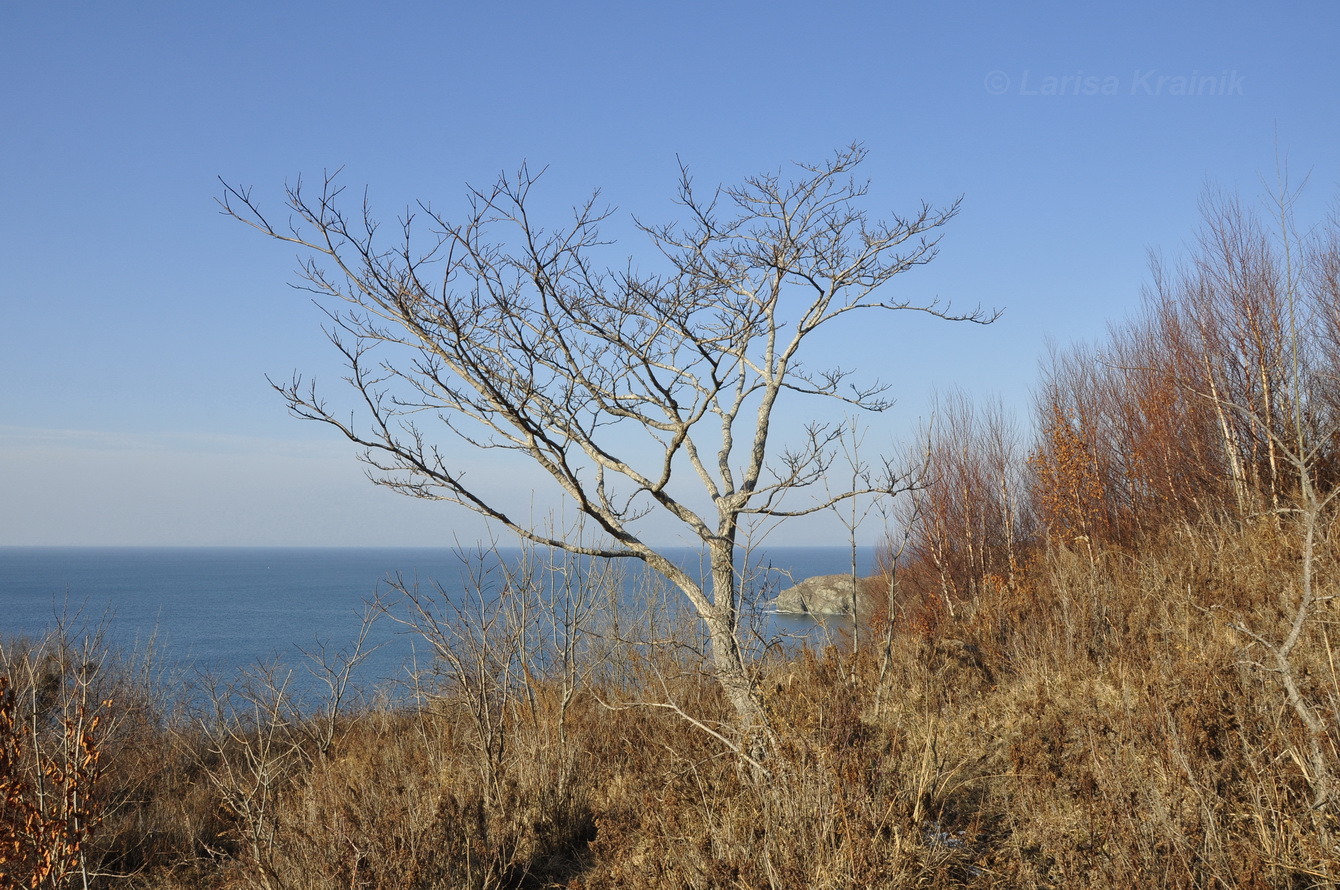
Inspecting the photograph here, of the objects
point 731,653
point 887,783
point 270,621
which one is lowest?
point 270,621

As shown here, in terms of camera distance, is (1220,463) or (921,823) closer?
(921,823)

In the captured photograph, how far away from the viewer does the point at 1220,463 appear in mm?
11305

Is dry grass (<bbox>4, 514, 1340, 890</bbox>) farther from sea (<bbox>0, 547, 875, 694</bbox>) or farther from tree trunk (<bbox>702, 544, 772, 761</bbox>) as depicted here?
sea (<bbox>0, 547, 875, 694</bbox>)

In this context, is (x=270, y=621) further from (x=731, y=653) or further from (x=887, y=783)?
(x=887, y=783)

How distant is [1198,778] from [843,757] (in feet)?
5.92

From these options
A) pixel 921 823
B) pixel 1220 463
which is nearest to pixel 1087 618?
pixel 921 823

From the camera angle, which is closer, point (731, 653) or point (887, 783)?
point (887, 783)

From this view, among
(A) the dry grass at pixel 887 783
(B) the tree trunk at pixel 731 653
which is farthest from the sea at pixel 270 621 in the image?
(A) the dry grass at pixel 887 783

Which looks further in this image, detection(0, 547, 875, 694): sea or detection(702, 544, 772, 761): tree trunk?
detection(0, 547, 875, 694): sea

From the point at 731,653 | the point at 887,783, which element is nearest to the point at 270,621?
the point at 731,653

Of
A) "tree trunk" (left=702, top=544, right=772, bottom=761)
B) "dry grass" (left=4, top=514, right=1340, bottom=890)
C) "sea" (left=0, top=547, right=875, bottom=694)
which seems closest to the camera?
"dry grass" (left=4, top=514, right=1340, bottom=890)

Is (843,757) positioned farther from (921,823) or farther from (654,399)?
(654,399)

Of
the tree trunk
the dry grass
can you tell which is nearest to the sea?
the tree trunk

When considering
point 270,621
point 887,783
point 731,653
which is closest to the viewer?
point 887,783
